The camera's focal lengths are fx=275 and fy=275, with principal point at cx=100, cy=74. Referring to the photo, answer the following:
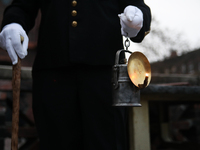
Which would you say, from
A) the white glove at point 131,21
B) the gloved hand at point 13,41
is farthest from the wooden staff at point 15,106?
the white glove at point 131,21

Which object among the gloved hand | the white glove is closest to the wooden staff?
the gloved hand

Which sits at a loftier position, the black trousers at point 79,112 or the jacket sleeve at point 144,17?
the jacket sleeve at point 144,17

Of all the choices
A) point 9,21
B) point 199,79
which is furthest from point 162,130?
point 9,21

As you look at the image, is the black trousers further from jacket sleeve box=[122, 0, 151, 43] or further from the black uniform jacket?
jacket sleeve box=[122, 0, 151, 43]

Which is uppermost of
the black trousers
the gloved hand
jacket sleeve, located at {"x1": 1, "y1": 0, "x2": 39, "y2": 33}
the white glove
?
jacket sleeve, located at {"x1": 1, "y1": 0, "x2": 39, "y2": 33}

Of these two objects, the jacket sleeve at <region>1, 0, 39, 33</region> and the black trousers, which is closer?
the black trousers

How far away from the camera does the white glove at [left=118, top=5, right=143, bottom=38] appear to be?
1248 millimetres

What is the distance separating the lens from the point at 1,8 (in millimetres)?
4785

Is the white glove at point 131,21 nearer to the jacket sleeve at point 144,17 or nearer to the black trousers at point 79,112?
the jacket sleeve at point 144,17

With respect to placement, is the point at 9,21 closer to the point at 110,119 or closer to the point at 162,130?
the point at 110,119

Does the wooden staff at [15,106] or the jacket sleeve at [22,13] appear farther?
the jacket sleeve at [22,13]

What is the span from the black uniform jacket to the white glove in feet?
0.19

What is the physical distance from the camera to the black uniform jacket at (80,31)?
1.31 m

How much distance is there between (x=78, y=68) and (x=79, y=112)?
213mm
